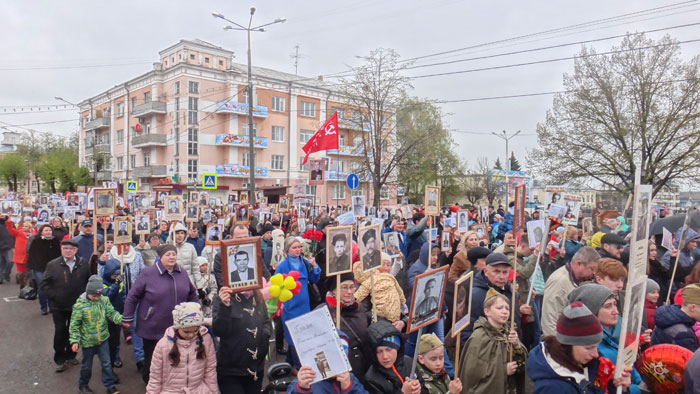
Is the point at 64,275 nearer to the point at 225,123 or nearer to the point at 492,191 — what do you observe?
the point at 225,123

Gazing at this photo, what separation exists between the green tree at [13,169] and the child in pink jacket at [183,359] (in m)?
65.1

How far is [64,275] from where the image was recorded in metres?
6.54

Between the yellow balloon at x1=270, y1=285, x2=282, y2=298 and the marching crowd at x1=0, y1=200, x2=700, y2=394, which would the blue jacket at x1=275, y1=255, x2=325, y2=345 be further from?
the yellow balloon at x1=270, y1=285, x2=282, y2=298

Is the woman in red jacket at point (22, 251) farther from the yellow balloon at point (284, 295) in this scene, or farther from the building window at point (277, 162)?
the building window at point (277, 162)

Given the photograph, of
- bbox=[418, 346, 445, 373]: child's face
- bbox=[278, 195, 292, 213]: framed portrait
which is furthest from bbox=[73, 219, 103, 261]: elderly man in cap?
bbox=[278, 195, 292, 213]: framed portrait

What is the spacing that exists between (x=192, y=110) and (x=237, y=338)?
42749 millimetres

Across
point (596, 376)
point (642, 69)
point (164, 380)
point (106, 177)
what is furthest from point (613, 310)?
point (106, 177)

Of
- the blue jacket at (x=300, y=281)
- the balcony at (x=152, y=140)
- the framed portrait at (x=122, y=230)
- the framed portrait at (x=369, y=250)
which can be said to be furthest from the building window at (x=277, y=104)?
the framed portrait at (x=369, y=250)

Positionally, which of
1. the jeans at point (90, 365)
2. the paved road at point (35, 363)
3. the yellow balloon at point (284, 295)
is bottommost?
the paved road at point (35, 363)

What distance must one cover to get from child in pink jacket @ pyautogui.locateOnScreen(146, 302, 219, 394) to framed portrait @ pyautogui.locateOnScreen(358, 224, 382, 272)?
194cm

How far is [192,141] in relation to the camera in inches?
1738

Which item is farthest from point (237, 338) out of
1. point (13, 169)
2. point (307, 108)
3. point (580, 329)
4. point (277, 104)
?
point (13, 169)

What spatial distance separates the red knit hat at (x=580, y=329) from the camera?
274 cm

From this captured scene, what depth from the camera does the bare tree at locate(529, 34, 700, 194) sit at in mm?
24953
